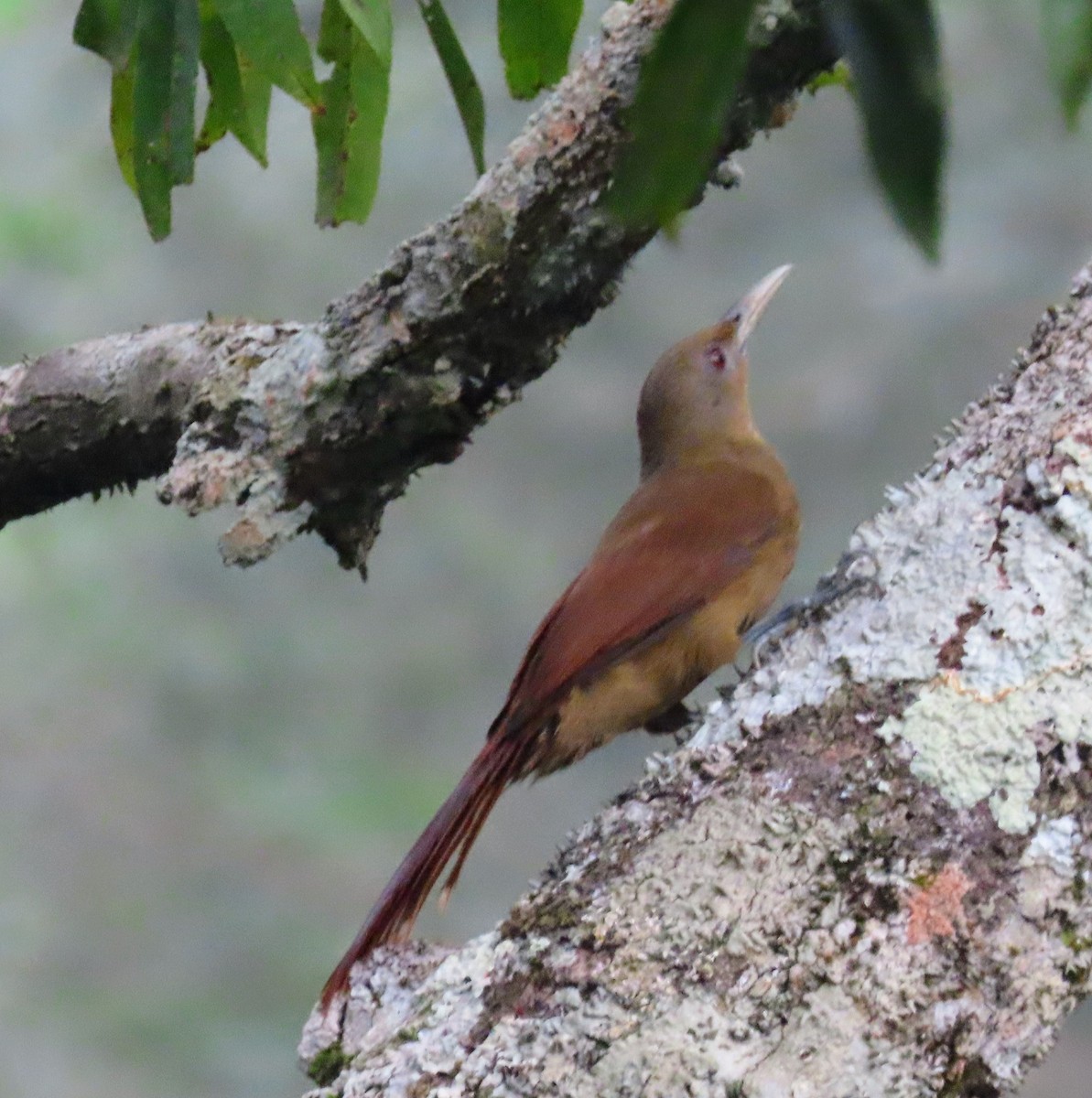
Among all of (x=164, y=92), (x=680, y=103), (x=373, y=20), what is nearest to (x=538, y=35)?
(x=373, y=20)

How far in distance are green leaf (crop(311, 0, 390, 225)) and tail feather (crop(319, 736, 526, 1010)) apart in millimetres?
769

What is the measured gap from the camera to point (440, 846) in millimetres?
1877

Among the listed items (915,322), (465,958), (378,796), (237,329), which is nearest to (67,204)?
(378,796)

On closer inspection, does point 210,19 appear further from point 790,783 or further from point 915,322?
point 915,322

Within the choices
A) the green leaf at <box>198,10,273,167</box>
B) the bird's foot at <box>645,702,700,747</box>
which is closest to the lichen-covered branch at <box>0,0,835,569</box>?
the green leaf at <box>198,10,273,167</box>

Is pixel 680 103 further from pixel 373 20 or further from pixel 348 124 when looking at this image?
pixel 348 124

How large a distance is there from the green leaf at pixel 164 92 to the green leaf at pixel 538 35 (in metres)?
0.39

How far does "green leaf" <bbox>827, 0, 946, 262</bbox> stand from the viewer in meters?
0.63

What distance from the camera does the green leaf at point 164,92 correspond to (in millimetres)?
1511

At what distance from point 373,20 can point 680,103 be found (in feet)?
3.30

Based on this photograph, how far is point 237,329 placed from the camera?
7.44 ft

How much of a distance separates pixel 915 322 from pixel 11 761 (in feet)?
11.1

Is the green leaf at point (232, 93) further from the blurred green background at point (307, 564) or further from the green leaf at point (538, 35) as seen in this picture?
the blurred green background at point (307, 564)

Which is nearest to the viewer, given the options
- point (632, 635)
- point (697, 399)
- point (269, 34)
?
point (269, 34)
